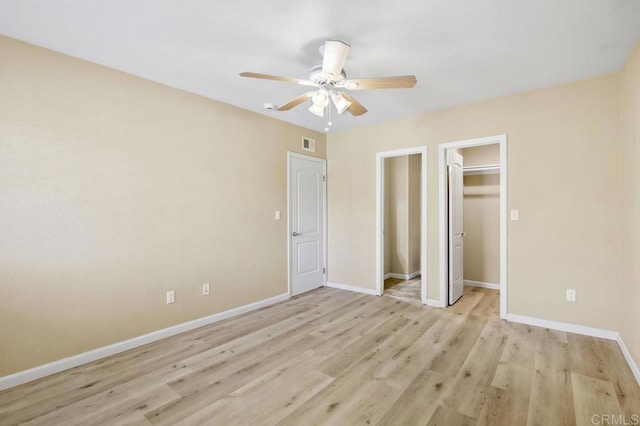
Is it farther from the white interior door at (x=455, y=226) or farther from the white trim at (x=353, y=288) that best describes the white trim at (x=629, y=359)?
the white trim at (x=353, y=288)

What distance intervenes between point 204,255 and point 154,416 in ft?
5.80

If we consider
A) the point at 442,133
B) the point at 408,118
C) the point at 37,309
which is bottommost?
the point at 37,309

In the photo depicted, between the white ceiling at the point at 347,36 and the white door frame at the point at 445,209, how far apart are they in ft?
2.34

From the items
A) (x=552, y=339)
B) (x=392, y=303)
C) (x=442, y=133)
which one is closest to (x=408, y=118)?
(x=442, y=133)

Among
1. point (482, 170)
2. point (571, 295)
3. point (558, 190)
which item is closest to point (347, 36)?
point (558, 190)

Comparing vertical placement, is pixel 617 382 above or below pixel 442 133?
below

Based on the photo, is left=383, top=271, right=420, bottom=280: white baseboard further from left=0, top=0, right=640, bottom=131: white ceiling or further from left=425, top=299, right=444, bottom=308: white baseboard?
left=0, top=0, right=640, bottom=131: white ceiling

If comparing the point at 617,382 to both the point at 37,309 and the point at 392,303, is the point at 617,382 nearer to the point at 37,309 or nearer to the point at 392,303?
the point at 392,303

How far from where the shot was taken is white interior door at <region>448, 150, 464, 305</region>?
3980mm

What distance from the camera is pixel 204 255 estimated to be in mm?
3447

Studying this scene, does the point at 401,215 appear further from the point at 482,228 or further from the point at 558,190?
the point at 558,190

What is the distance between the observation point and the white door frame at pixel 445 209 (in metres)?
3.45

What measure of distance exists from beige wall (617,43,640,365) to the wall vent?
11.8ft

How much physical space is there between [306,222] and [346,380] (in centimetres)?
274
